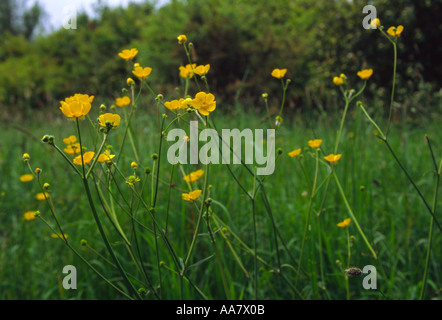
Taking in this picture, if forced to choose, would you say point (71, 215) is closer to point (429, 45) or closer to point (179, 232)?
point (179, 232)

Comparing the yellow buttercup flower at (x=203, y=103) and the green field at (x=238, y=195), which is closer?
the yellow buttercup flower at (x=203, y=103)

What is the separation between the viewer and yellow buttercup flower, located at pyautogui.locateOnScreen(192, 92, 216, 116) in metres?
0.79

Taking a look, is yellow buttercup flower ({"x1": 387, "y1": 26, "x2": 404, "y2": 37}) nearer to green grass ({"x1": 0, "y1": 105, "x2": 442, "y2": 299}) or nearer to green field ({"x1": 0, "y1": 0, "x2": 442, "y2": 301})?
green field ({"x1": 0, "y1": 0, "x2": 442, "y2": 301})

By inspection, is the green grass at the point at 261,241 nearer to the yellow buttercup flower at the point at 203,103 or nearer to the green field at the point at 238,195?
the green field at the point at 238,195

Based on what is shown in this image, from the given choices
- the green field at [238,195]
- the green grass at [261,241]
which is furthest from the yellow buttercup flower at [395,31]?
the green grass at [261,241]

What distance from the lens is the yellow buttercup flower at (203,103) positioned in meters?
0.79

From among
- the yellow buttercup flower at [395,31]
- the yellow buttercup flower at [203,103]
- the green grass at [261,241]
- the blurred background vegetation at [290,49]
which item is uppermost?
the blurred background vegetation at [290,49]

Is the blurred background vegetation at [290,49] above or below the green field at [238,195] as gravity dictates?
above

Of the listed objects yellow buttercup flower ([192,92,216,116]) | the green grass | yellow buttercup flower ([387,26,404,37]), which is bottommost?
the green grass

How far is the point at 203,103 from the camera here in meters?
0.80

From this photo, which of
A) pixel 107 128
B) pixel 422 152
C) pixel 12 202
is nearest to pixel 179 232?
pixel 107 128

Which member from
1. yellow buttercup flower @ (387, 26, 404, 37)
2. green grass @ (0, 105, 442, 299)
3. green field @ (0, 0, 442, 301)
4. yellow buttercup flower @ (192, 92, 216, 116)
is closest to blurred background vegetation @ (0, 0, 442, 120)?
green field @ (0, 0, 442, 301)

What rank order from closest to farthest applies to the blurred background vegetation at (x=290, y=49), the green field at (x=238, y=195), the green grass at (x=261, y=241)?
the green field at (x=238, y=195)
the green grass at (x=261, y=241)
the blurred background vegetation at (x=290, y=49)

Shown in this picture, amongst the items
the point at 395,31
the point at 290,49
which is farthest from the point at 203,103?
the point at 290,49
